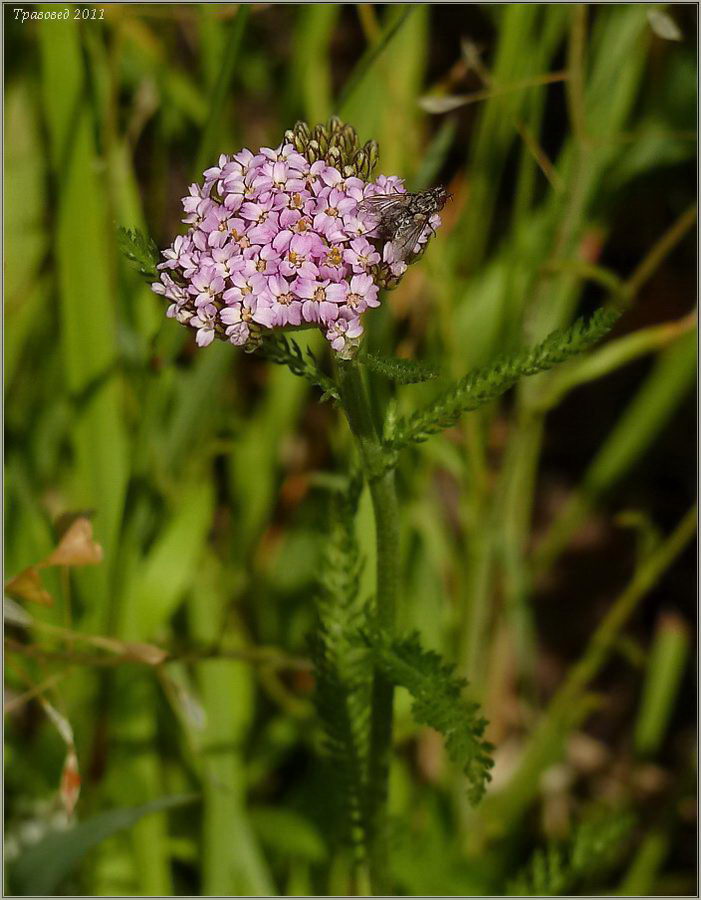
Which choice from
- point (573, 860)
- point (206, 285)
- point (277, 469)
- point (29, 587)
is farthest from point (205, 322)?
point (277, 469)

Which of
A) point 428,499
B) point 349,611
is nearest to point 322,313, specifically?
point 349,611

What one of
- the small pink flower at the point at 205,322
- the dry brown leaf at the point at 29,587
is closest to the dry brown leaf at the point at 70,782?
the dry brown leaf at the point at 29,587

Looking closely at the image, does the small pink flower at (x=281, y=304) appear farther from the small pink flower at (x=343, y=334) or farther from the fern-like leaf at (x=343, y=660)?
the fern-like leaf at (x=343, y=660)

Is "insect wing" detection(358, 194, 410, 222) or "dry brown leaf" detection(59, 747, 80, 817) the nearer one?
"insect wing" detection(358, 194, 410, 222)

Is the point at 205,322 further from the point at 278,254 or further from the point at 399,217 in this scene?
the point at 399,217

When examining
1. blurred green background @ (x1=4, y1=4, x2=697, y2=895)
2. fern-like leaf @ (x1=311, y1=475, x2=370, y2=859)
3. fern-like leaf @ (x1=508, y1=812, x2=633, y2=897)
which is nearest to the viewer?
Result: fern-like leaf @ (x1=311, y1=475, x2=370, y2=859)

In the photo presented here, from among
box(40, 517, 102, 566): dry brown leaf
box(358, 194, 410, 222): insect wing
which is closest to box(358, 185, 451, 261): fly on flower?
box(358, 194, 410, 222): insect wing

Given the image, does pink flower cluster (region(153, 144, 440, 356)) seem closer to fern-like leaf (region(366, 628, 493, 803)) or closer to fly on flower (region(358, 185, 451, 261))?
fly on flower (region(358, 185, 451, 261))
